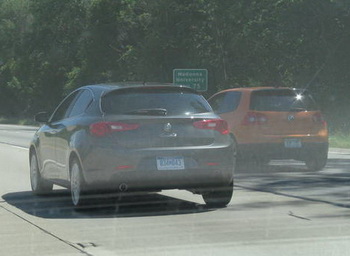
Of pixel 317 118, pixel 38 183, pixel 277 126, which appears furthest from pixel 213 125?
pixel 317 118

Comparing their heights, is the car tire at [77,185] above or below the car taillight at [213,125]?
below

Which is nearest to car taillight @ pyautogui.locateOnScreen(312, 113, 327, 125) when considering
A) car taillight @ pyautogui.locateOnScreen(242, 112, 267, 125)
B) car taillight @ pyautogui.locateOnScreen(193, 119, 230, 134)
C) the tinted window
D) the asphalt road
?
car taillight @ pyautogui.locateOnScreen(242, 112, 267, 125)

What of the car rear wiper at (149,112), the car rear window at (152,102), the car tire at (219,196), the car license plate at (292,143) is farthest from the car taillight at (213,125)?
the car license plate at (292,143)

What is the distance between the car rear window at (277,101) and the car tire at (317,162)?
39.4 inches

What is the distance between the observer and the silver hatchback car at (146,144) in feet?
32.9

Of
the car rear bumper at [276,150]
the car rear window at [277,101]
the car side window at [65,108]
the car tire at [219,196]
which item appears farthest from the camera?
the car rear window at [277,101]

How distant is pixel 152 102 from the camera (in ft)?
34.4

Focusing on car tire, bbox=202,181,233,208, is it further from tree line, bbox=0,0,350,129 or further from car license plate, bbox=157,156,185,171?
tree line, bbox=0,0,350,129

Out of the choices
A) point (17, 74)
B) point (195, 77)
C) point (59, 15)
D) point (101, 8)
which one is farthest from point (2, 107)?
point (195, 77)

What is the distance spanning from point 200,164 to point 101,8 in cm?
5177

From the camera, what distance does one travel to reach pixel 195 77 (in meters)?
32.4

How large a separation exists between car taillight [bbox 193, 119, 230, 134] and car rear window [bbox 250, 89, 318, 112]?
531 cm

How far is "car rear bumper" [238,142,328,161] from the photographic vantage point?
15.6m

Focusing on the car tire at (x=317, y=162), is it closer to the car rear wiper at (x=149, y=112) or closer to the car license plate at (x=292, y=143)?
the car license plate at (x=292, y=143)
